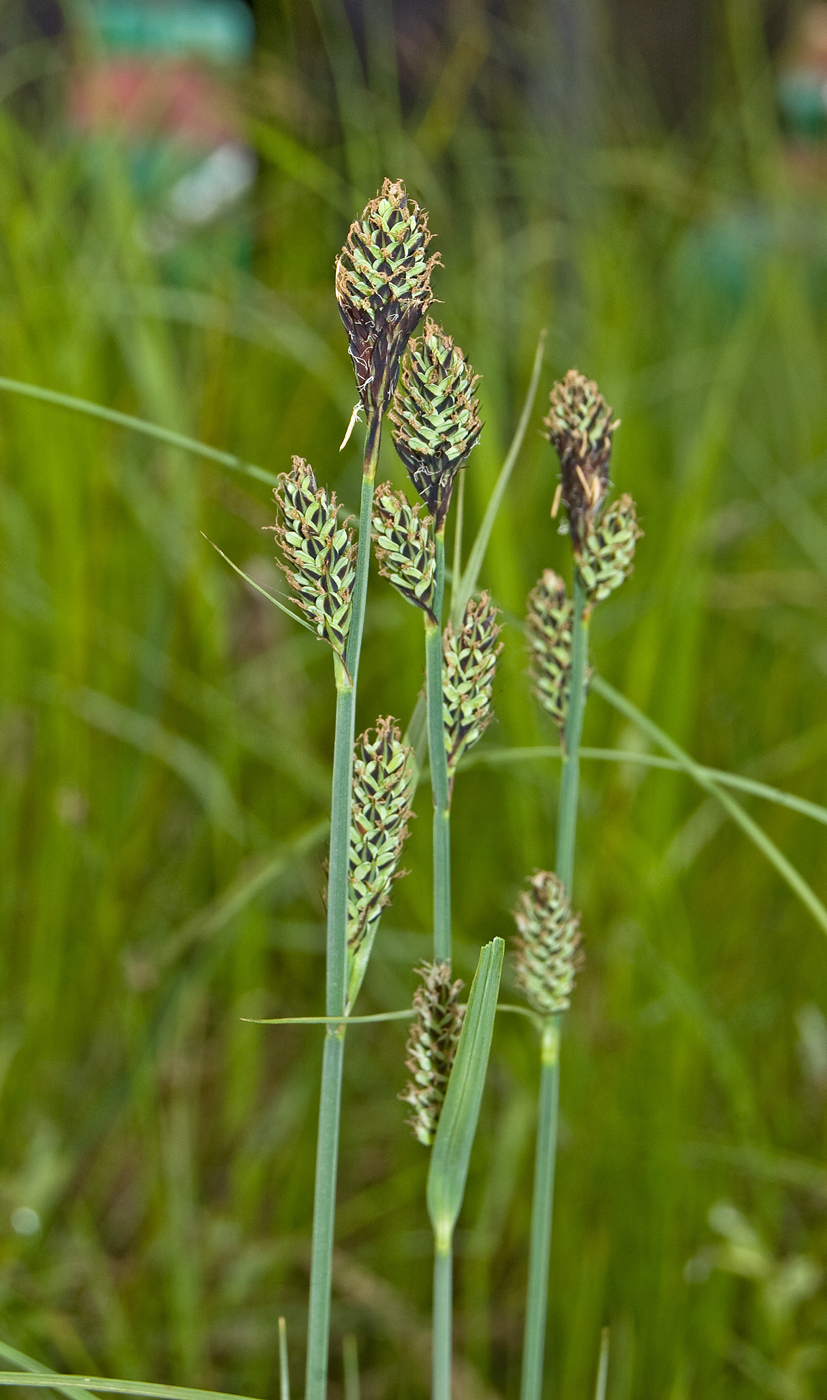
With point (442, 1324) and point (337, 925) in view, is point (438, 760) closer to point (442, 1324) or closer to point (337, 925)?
point (337, 925)

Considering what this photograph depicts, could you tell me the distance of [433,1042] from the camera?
1.08 feet

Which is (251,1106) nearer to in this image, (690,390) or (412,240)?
(412,240)

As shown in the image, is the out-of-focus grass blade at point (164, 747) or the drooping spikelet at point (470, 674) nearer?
the drooping spikelet at point (470, 674)

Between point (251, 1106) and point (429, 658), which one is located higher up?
point (429, 658)

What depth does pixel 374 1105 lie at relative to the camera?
3.01 feet

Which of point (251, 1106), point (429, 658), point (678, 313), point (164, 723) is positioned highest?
point (678, 313)

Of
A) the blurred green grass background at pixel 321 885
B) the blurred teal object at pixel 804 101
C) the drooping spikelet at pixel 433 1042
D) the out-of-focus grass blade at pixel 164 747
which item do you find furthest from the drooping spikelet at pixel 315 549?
the blurred teal object at pixel 804 101

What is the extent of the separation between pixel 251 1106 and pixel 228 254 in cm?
75

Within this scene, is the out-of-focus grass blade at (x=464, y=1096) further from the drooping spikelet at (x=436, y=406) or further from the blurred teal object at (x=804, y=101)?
the blurred teal object at (x=804, y=101)

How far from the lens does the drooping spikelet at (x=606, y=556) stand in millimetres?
335

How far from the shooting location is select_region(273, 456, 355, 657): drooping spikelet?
0.27m

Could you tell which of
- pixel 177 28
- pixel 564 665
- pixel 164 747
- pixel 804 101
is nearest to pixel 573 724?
pixel 564 665

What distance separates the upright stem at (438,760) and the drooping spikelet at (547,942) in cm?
3

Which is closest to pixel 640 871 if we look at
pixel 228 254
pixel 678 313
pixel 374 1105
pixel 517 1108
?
pixel 517 1108
